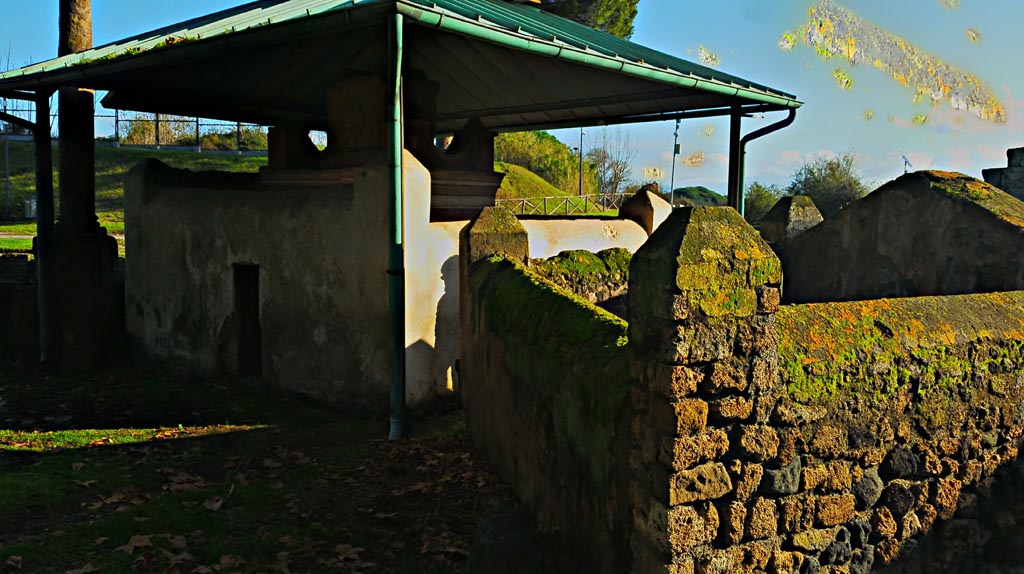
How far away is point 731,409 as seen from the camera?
4059mm

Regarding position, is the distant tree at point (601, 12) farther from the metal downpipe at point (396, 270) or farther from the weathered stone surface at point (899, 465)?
the weathered stone surface at point (899, 465)

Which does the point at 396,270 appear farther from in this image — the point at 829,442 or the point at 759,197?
the point at 759,197

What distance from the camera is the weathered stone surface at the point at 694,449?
3.93 meters

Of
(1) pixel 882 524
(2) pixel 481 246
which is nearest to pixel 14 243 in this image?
(2) pixel 481 246

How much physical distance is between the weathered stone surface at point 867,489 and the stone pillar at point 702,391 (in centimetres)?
70

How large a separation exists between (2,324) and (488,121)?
9.21m

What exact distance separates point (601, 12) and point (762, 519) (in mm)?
28434

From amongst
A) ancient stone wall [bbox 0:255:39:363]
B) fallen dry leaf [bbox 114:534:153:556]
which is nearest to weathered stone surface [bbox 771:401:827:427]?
fallen dry leaf [bbox 114:534:153:556]

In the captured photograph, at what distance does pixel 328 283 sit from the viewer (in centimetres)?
932

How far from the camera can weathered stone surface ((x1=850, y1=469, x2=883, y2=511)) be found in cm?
458

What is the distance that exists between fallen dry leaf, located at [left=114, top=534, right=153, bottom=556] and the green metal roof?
4726 millimetres

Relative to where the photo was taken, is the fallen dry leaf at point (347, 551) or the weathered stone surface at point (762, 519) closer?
the weathered stone surface at point (762, 519)

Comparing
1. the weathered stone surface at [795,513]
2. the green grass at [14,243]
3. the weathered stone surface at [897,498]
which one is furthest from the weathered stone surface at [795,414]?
the green grass at [14,243]

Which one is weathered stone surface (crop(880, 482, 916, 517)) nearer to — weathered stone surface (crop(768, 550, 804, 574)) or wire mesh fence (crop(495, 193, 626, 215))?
weathered stone surface (crop(768, 550, 804, 574))
